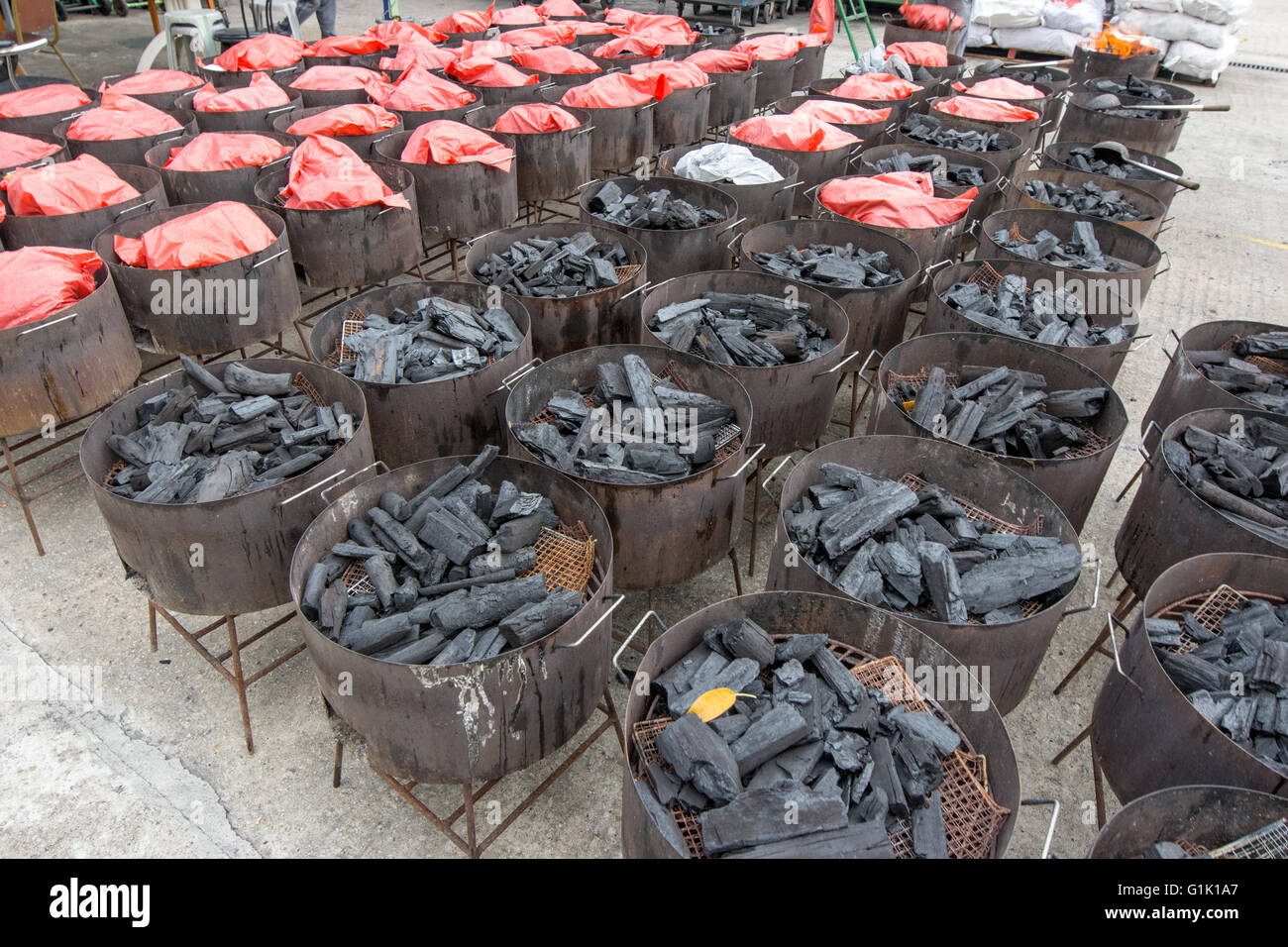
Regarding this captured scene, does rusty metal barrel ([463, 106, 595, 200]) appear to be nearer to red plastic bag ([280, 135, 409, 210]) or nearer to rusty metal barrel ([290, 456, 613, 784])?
red plastic bag ([280, 135, 409, 210])

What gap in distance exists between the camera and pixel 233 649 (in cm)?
364

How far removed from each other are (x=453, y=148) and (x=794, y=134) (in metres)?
3.08

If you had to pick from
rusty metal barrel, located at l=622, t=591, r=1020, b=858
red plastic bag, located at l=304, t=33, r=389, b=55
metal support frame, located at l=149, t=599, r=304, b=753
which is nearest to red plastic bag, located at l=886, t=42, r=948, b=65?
red plastic bag, located at l=304, t=33, r=389, b=55

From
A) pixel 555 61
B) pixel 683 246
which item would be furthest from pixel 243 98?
pixel 683 246

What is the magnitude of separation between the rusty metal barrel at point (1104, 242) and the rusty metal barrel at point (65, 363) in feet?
18.9

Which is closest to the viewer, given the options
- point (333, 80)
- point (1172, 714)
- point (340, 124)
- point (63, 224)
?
point (1172, 714)

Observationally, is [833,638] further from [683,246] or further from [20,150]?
[20,150]

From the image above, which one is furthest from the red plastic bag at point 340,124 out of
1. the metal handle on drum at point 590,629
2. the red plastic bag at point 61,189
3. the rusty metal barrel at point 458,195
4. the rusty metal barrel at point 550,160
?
the metal handle on drum at point 590,629

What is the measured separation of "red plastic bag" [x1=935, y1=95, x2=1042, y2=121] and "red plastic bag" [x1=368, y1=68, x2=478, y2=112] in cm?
520

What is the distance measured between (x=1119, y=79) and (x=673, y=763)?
41.4 feet

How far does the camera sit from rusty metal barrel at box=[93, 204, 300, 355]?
4801mm

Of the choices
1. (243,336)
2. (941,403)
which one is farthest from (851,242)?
(243,336)

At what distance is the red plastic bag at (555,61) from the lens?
9320mm

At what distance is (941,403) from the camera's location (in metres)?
4.27
